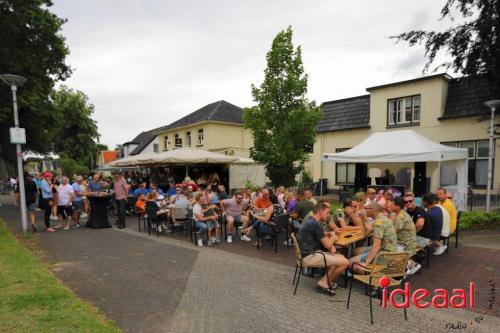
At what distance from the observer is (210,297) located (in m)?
4.58

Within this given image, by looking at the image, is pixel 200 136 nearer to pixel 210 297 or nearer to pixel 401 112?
pixel 401 112

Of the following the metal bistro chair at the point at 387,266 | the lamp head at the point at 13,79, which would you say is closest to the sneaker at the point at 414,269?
the metal bistro chair at the point at 387,266

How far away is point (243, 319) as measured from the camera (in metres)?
3.92

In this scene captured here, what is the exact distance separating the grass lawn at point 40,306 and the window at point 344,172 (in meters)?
17.4

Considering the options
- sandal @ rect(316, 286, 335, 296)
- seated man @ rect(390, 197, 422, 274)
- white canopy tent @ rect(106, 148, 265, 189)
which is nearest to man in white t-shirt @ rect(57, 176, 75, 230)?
white canopy tent @ rect(106, 148, 265, 189)

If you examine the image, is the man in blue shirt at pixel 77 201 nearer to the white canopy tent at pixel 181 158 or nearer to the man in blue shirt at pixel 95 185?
the man in blue shirt at pixel 95 185

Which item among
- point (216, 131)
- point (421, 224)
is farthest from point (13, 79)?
point (216, 131)

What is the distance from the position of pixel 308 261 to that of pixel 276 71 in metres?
9.90

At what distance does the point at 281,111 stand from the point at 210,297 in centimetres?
958

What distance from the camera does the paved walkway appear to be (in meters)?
3.78

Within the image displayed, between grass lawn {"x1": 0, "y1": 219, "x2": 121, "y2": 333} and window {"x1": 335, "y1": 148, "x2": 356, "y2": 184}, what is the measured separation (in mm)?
17436

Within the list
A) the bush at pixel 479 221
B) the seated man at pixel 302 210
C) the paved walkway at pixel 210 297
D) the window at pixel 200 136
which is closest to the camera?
the paved walkway at pixel 210 297

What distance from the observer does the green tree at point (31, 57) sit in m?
11.6

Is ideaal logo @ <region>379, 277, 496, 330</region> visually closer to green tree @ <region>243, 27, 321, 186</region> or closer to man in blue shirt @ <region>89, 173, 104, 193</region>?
green tree @ <region>243, 27, 321, 186</region>
